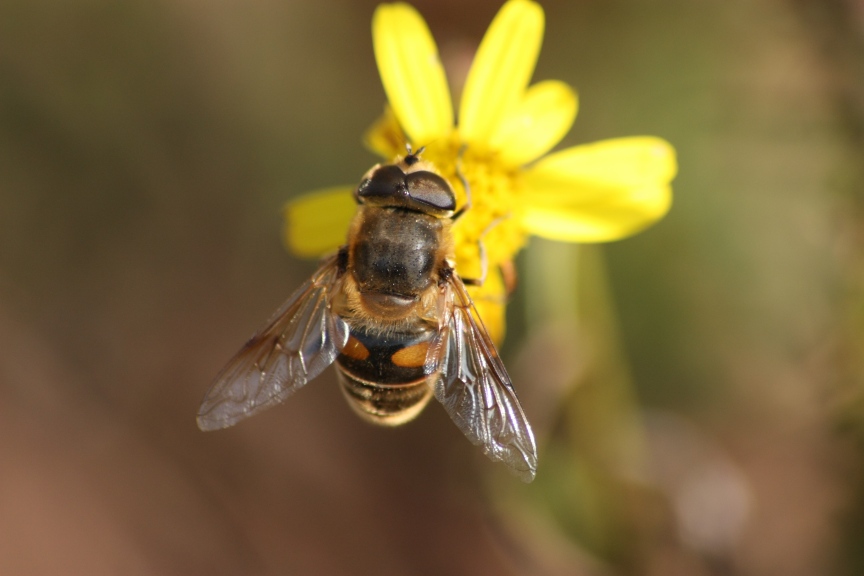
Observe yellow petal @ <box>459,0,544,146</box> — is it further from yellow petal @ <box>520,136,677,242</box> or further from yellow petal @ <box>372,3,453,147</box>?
yellow petal @ <box>520,136,677,242</box>

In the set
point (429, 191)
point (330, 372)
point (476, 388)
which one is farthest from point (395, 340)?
point (330, 372)

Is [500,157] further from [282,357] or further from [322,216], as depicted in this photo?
[282,357]

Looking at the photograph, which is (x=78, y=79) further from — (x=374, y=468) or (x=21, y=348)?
(x=374, y=468)

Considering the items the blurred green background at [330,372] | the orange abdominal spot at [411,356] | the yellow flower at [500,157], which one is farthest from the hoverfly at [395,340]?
the blurred green background at [330,372]

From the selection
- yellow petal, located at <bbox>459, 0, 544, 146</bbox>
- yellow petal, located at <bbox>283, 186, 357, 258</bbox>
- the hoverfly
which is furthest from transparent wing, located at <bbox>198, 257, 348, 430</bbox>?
yellow petal, located at <bbox>459, 0, 544, 146</bbox>

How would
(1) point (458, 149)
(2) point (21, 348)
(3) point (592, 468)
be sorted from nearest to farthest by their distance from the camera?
(1) point (458, 149), (3) point (592, 468), (2) point (21, 348)

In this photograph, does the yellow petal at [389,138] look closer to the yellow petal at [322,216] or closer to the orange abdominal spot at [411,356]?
the yellow petal at [322,216]

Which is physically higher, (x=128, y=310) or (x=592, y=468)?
(x=128, y=310)

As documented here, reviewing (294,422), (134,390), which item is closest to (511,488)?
(294,422)
